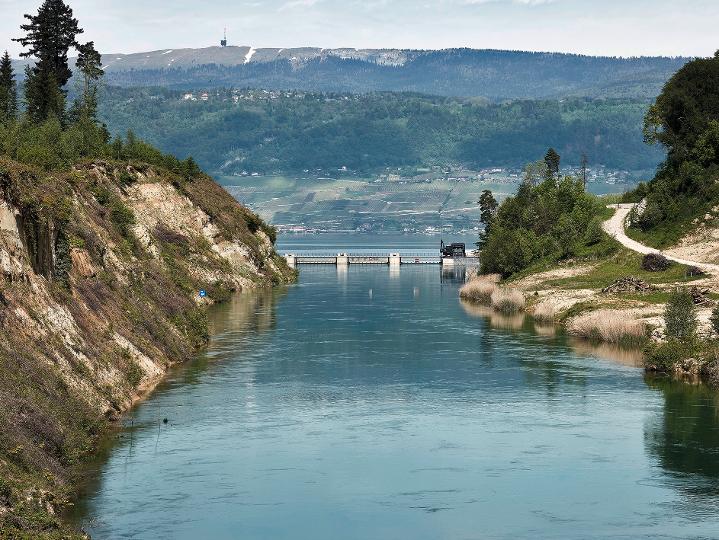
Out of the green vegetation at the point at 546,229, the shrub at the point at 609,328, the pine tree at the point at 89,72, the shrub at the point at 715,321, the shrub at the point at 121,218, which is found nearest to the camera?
the shrub at the point at 715,321

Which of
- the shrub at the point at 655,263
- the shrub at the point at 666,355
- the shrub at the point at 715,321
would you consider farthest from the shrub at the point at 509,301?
the shrub at the point at 666,355

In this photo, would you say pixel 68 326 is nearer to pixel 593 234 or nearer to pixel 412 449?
pixel 412 449

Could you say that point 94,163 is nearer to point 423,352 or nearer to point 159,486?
point 423,352

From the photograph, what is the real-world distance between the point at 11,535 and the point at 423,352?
60795 millimetres

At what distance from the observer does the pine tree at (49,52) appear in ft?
511

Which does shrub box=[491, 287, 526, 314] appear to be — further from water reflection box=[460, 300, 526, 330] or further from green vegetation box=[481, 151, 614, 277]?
green vegetation box=[481, 151, 614, 277]

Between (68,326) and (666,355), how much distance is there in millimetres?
38568

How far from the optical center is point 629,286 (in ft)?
386

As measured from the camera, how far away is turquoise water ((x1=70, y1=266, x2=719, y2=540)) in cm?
5134

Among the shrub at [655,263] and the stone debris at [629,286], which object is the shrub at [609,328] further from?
the shrub at [655,263]

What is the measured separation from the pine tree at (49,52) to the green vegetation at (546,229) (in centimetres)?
5486

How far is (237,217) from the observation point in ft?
587

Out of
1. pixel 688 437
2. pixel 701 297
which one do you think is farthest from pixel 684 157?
pixel 688 437

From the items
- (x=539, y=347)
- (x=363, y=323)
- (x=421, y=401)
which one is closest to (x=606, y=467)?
(x=421, y=401)
